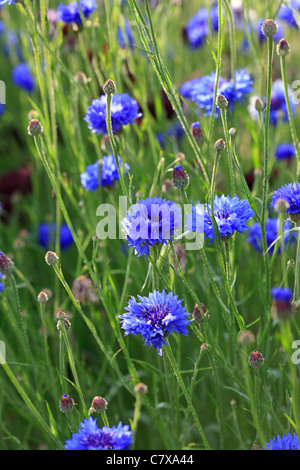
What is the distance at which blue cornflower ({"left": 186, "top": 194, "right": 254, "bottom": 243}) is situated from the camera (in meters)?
0.69

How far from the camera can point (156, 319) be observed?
2.12ft

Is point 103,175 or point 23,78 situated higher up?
point 23,78

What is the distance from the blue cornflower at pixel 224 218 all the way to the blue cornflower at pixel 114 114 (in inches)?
9.7

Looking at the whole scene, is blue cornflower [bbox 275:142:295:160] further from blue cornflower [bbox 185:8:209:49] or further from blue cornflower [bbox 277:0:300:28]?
blue cornflower [bbox 185:8:209:49]

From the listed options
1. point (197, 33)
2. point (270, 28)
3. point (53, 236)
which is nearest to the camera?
point (270, 28)

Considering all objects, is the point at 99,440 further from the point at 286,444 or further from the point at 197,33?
the point at 197,33

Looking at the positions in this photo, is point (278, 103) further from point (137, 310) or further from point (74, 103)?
point (137, 310)

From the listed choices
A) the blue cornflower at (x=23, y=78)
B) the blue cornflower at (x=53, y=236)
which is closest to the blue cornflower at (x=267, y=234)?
the blue cornflower at (x=53, y=236)

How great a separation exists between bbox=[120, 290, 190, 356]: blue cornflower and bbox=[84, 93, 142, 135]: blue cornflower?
0.34 meters

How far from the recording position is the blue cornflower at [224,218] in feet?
2.25

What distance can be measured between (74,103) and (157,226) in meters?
0.53

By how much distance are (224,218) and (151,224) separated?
119 millimetres

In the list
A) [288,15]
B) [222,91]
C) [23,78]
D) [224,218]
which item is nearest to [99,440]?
[224,218]
